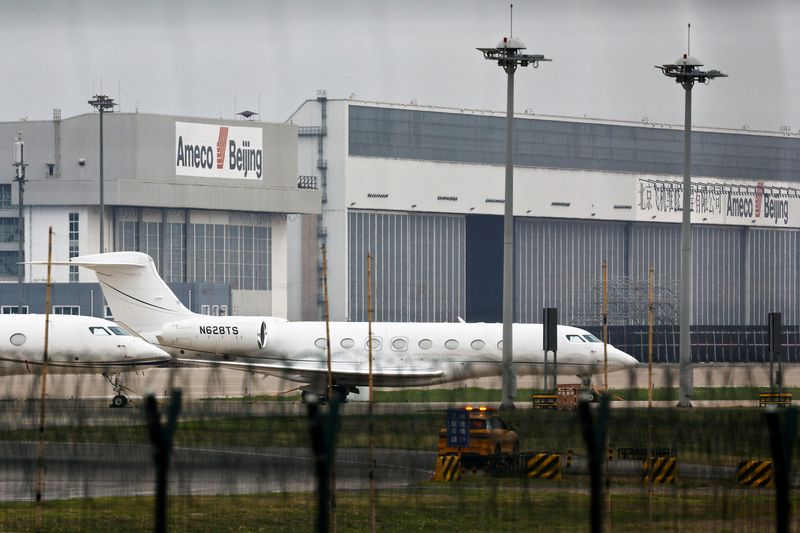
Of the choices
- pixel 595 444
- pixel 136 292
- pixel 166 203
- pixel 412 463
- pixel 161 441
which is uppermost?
pixel 166 203

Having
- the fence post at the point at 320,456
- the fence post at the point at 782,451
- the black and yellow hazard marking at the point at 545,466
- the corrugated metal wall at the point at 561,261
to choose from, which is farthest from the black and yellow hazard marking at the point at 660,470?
the corrugated metal wall at the point at 561,261

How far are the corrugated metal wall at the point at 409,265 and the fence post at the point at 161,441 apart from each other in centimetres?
9752

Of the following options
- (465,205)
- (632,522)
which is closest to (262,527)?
(632,522)

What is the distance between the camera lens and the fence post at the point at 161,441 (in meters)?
11.6

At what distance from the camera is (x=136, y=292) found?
173 feet

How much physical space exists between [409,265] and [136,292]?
6305 centimetres

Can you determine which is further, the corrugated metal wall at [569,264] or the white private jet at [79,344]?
the corrugated metal wall at [569,264]

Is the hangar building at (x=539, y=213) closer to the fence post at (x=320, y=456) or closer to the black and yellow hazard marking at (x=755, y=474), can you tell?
the black and yellow hazard marking at (x=755, y=474)

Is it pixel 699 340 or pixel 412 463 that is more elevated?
pixel 412 463

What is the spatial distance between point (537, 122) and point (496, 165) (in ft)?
16.9

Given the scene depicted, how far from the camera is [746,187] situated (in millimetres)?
117188

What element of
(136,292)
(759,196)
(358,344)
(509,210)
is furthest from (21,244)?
(509,210)

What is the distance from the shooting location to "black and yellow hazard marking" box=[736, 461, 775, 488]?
52.7 ft

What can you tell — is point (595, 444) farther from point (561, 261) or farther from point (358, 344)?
point (561, 261)
